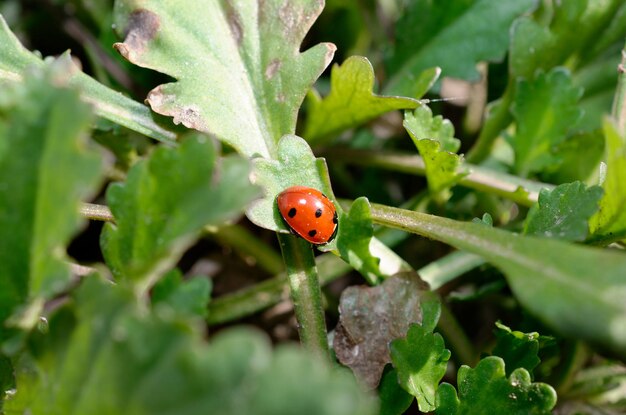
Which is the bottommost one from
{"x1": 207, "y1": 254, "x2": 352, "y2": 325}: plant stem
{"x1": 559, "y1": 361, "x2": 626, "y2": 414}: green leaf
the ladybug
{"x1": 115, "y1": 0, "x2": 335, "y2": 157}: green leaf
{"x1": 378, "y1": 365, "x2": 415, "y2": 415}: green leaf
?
{"x1": 559, "y1": 361, "x2": 626, "y2": 414}: green leaf

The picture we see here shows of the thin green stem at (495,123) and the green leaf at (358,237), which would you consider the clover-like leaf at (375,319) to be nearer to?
the green leaf at (358,237)

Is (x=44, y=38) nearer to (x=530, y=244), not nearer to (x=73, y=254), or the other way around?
(x=73, y=254)

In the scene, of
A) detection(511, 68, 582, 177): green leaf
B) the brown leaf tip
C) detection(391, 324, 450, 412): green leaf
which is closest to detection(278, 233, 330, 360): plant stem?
detection(391, 324, 450, 412): green leaf

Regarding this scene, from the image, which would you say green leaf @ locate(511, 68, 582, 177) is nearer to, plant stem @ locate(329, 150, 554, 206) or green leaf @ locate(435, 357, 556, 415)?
plant stem @ locate(329, 150, 554, 206)

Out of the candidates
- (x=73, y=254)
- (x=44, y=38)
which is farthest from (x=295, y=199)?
(x=44, y=38)

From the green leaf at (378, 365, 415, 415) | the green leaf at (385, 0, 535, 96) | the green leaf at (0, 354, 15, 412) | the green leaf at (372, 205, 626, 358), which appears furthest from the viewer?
the green leaf at (385, 0, 535, 96)

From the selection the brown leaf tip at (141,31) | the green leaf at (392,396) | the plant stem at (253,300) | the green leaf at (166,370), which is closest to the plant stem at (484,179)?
the plant stem at (253,300)
